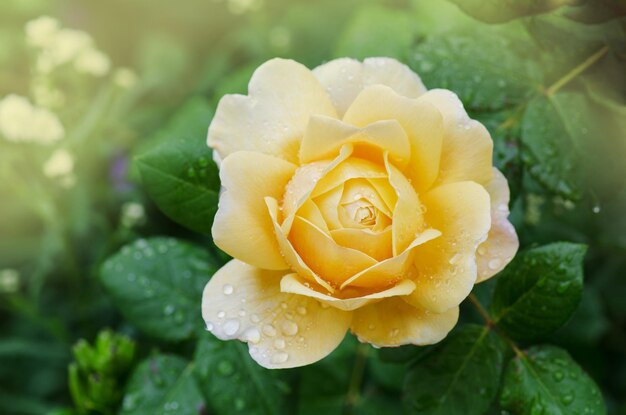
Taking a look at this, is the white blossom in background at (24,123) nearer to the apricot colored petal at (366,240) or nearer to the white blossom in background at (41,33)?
the white blossom in background at (41,33)

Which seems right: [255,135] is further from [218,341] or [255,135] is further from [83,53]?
[83,53]

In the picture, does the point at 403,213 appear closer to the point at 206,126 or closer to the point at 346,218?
the point at 346,218

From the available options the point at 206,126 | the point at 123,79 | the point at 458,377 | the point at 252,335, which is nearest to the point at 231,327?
the point at 252,335

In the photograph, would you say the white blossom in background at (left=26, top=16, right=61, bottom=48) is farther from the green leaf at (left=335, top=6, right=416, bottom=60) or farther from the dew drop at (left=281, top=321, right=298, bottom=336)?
the dew drop at (left=281, top=321, right=298, bottom=336)

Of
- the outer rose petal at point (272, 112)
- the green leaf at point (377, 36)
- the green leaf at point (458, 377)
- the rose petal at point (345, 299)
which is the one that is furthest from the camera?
the green leaf at point (377, 36)

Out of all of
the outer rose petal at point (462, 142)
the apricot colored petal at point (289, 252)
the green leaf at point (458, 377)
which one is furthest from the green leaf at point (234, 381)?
the outer rose petal at point (462, 142)

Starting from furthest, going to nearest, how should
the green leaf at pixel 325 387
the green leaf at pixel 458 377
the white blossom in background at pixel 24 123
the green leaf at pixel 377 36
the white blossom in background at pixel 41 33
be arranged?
the white blossom in background at pixel 41 33 → the white blossom in background at pixel 24 123 → the green leaf at pixel 325 387 → the green leaf at pixel 377 36 → the green leaf at pixel 458 377

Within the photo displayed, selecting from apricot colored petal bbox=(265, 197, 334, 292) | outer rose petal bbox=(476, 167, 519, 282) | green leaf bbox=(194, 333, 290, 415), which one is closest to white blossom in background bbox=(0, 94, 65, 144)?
green leaf bbox=(194, 333, 290, 415)
